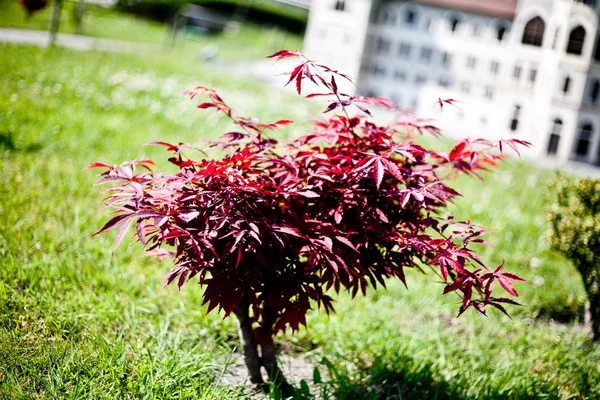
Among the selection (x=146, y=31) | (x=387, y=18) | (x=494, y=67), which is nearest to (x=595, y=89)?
(x=494, y=67)

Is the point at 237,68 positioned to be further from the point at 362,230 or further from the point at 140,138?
the point at 362,230

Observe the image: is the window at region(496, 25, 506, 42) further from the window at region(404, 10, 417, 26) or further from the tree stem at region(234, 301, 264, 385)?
the tree stem at region(234, 301, 264, 385)

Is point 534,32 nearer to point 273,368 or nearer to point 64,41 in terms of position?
point 64,41

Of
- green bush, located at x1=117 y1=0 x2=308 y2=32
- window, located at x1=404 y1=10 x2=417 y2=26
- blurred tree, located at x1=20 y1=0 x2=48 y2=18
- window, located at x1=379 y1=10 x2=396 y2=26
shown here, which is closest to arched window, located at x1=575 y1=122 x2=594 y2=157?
window, located at x1=404 y1=10 x2=417 y2=26

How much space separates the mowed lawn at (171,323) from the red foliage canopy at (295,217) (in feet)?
1.99

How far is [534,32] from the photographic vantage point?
13.4 m

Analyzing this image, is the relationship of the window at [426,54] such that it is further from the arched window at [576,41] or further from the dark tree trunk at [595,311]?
the dark tree trunk at [595,311]

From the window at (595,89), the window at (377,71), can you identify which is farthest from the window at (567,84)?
the window at (377,71)

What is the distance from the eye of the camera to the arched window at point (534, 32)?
42.9 ft

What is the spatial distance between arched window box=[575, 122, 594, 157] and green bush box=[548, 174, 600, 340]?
11.6 m

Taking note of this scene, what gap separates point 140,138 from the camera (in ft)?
23.8

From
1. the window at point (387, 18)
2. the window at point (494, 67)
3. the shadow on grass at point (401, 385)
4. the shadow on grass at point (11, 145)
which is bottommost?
the shadow on grass at point (401, 385)

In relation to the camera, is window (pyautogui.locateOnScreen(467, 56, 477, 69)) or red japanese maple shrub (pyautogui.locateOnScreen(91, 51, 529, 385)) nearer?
red japanese maple shrub (pyautogui.locateOnScreen(91, 51, 529, 385))

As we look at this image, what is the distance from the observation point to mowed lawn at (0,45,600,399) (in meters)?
2.79
